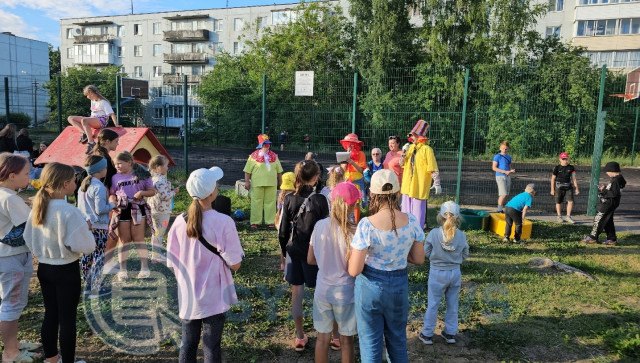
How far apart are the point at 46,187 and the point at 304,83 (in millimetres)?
8037

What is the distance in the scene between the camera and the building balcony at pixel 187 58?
50.3 meters

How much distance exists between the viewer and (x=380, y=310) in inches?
112

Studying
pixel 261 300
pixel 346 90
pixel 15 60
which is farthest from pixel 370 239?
pixel 15 60

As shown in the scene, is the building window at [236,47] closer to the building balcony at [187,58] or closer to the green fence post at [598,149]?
the building balcony at [187,58]

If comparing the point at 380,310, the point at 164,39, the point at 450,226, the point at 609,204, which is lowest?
the point at 380,310

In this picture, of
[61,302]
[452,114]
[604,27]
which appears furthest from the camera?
[604,27]

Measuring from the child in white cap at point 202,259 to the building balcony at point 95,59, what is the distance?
194ft

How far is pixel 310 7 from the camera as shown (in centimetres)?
3288

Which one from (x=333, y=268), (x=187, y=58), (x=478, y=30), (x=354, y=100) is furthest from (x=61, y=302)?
(x=187, y=58)

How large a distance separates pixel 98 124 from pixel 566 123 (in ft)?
38.3

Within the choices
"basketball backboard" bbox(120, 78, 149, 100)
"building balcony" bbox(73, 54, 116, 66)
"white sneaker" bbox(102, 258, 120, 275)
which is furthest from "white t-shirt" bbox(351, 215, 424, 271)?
"building balcony" bbox(73, 54, 116, 66)

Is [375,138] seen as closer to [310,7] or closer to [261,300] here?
[261,300]

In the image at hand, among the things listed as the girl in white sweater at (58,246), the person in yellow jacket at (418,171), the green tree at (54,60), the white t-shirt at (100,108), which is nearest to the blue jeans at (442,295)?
the person in yellow jacket at (418,171)

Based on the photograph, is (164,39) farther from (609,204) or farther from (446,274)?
(446,274)
